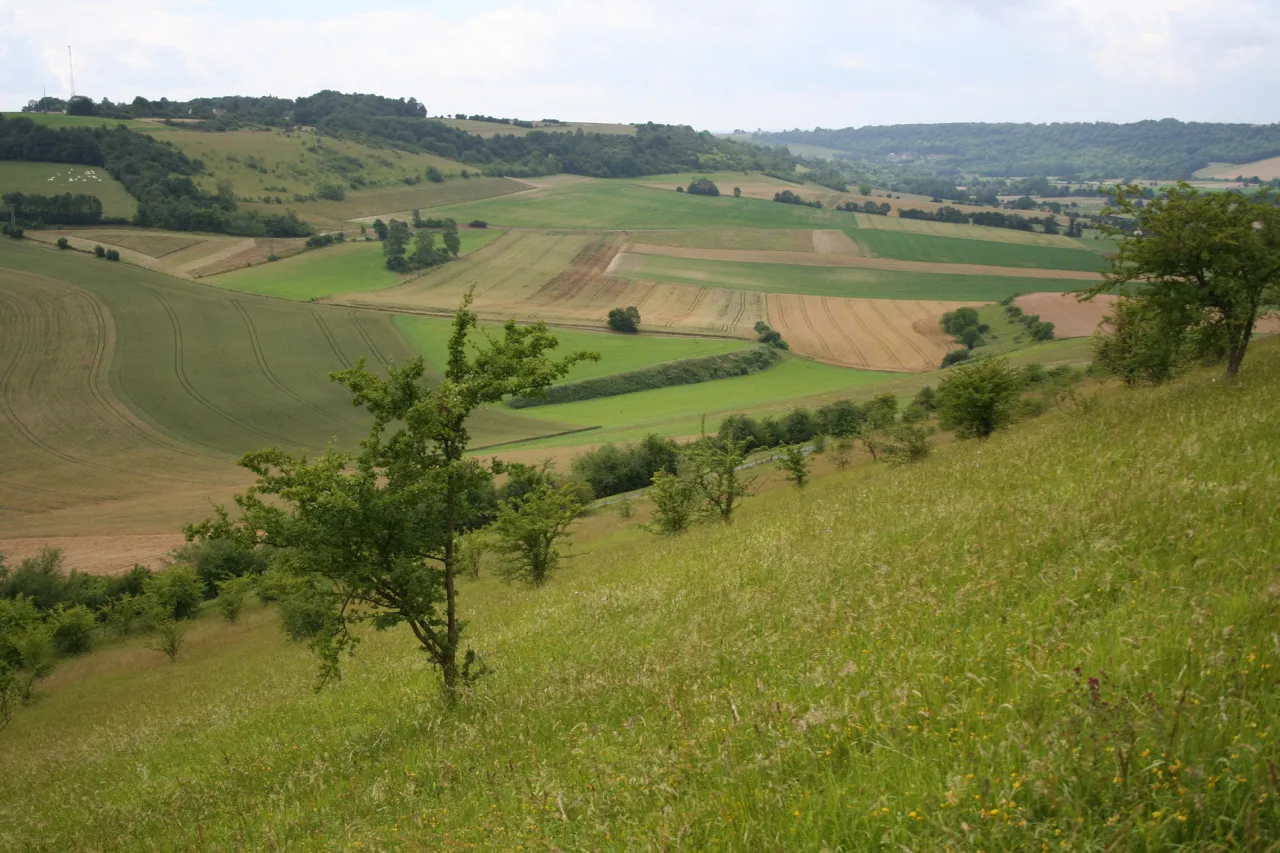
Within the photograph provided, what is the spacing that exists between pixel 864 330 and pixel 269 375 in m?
69.6

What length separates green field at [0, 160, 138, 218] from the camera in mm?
120000

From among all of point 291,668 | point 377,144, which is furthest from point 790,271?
point 377,144

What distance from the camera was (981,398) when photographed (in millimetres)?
32406

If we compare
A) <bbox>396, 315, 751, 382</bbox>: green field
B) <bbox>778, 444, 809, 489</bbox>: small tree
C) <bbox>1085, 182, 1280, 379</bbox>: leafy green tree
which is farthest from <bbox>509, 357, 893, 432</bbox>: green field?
<bbox>1085, 182, 1280, 379</bbox>: leafy green tree

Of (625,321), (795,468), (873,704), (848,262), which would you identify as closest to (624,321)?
(625,321)

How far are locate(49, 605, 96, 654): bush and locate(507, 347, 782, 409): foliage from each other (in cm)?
Result: 4254

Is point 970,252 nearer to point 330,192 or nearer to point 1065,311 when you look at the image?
point 1065,311

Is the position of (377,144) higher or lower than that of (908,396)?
higher

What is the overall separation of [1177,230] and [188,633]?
48.4 m

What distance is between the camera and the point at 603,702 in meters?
8.16

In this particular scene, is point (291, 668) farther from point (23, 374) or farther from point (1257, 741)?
point (23, 374)

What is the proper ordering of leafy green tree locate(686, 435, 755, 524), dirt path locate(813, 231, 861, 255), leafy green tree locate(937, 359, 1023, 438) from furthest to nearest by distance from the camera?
1. dirt path locate(813, 231, 861, 255)
2. leafy green tree locate(686, 435, 755, 524)
3. leafy green tree locate(937, 359, 1023, 438)

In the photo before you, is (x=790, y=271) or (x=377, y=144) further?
(x=377, y=144)

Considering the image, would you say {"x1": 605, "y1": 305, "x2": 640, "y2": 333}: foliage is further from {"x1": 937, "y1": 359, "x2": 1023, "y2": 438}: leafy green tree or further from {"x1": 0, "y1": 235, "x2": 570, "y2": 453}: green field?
{"x1": 937, "y1": 359, "x2": 1023, "y2": 438}: leafy green tree
